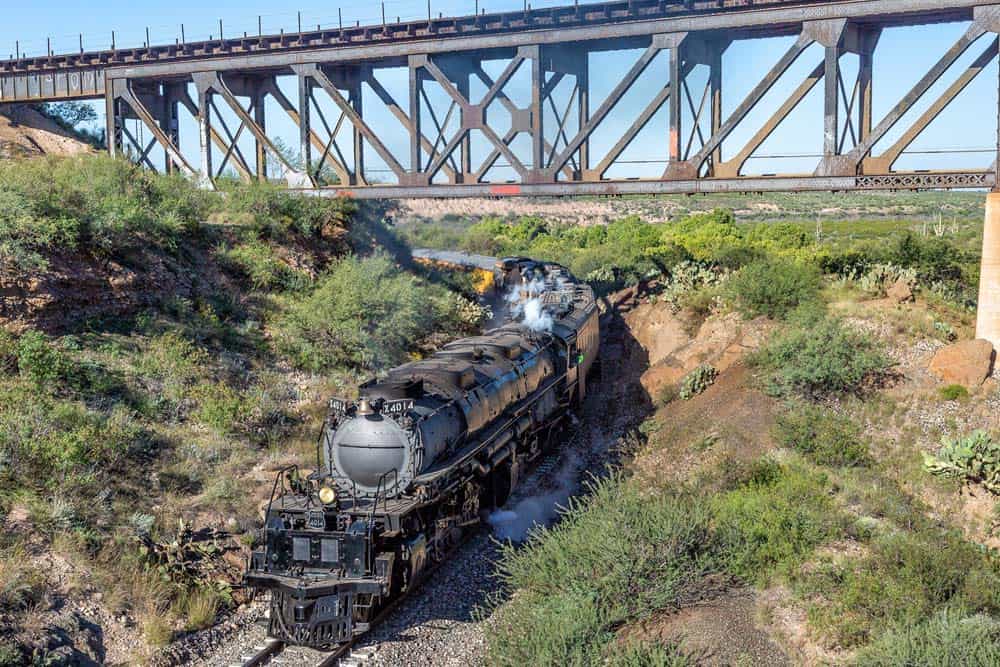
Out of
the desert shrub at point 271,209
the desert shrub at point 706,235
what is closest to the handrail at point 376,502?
the desert shrub at point 271,209

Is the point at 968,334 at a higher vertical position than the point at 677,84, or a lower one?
lower

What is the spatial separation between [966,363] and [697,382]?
6492mm

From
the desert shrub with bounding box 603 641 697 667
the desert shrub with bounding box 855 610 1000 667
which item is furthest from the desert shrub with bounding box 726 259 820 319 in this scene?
the desert shrub with bounding box 603 641 697 667

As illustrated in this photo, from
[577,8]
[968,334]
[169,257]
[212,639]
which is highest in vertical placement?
[577,8]

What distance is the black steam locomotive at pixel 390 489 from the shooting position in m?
13.0

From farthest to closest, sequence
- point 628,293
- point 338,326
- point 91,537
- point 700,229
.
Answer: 1. point 700,229
2. point 628,293
3. point 338,326
4. point 91,537

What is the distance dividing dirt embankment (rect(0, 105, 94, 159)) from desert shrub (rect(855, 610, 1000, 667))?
35896 millimetres

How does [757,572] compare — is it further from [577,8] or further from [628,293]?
[628,293]

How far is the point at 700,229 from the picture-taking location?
4072 centimetres

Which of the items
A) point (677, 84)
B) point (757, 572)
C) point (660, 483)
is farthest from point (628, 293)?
point (757, 572)

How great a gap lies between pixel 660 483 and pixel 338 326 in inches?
433

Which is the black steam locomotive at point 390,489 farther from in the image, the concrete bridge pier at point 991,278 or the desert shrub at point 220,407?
the concrete bridge pier at point 991,278

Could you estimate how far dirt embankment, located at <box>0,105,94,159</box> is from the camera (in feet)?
122

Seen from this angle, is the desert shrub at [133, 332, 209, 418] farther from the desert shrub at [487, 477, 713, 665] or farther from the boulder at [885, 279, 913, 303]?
the boulder at [885, 279, 913, 303]
